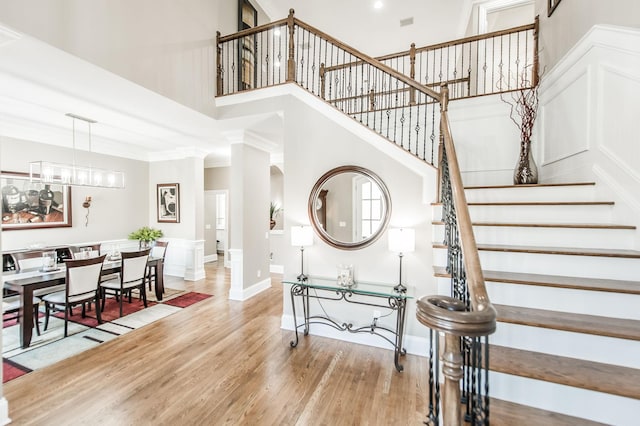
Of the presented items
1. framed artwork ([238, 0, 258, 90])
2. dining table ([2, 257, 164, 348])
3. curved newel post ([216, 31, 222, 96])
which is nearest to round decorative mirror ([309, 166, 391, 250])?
curved newel post ([216, 31, 222, 96])

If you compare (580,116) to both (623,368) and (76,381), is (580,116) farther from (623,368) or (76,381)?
(76,381)

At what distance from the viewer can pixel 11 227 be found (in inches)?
174

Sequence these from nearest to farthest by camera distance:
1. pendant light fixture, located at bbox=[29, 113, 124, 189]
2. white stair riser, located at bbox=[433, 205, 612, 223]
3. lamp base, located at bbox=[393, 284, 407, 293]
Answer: white stair riser, located at bbox=[433, 205, 612, 223] → lamp base, located at bbox=[393, 284, 407, 293] → pendant light fixture, located at bbox=[29, 113, 124, 189]

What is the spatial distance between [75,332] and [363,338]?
358cm

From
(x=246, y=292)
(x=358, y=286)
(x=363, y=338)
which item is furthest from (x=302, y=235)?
(x=246, y=292)

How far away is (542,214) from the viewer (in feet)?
7.37

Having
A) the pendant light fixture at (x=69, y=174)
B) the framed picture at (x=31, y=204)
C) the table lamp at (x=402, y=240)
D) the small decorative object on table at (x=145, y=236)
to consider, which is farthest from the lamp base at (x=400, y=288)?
the framed picture at (x=31, y=204)

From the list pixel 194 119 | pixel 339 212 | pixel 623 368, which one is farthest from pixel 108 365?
pixel 623 368

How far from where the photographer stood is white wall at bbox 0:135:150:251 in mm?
4480

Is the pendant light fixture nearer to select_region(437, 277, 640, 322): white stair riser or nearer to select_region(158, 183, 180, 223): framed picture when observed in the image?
select_region(158, 183, 180, 223): framed picture

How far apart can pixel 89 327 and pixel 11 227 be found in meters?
2.61

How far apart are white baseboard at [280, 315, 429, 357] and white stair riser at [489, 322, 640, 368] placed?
1508 millimetres

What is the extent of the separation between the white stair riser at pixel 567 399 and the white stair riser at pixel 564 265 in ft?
2.71

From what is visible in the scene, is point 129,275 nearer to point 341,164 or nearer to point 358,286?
point 358,286
